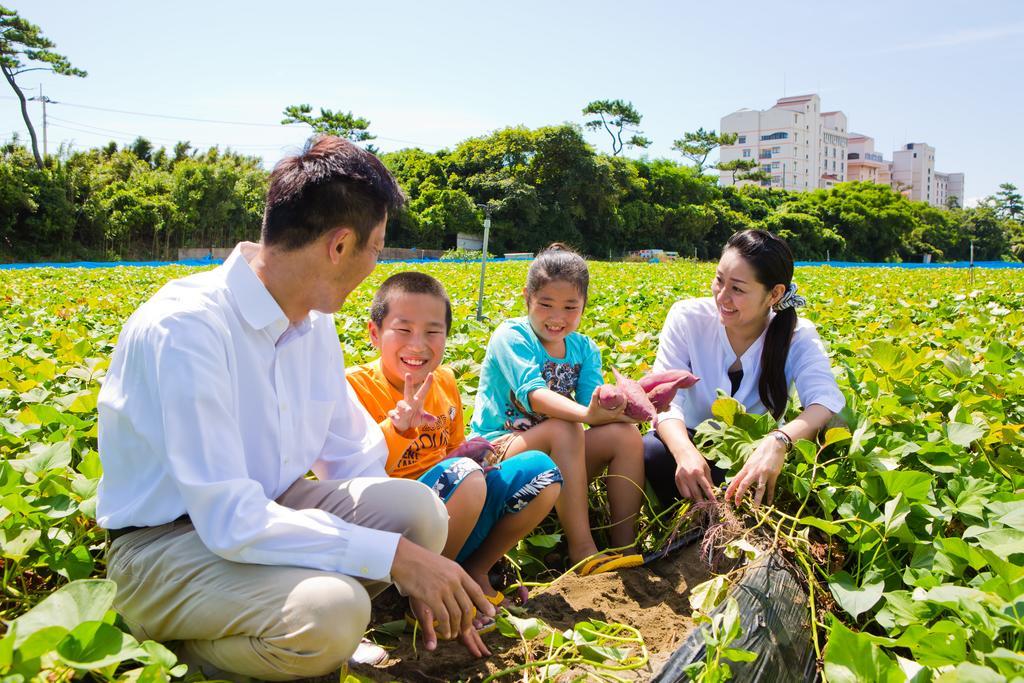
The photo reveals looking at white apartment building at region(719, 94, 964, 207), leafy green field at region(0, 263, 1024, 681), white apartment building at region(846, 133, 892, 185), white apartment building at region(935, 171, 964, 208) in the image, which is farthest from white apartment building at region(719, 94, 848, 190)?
leafy green field at region(0, 263, 1024, 681)

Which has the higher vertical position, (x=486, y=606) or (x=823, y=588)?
(x=486, y=606)

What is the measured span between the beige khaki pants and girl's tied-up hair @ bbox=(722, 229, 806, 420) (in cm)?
152

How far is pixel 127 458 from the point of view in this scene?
141 centimetres

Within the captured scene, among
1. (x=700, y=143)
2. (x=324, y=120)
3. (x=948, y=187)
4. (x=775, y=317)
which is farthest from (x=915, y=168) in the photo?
(x=775, y=317)

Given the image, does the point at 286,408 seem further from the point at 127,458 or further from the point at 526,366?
the point at 526,366

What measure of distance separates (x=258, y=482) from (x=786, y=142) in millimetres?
87825

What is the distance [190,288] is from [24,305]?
5876 mm

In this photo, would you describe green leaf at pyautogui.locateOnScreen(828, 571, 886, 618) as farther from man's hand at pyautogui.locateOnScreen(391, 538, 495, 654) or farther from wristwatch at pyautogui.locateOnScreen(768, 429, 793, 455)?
man's hand at pyautogui.locateOnScreen(391, 538, 495, 654)

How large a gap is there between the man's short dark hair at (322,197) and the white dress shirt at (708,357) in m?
1.32

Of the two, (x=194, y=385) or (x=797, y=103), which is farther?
(x=797, y=103)

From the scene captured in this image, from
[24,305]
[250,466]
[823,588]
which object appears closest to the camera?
[250,466]

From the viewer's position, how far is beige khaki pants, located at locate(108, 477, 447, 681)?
1319 mm

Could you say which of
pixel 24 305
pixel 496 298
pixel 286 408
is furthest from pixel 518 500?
pixel 24 305

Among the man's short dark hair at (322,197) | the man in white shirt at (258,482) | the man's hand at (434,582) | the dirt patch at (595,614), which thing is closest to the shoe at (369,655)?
the dirt patch at (595,614)
